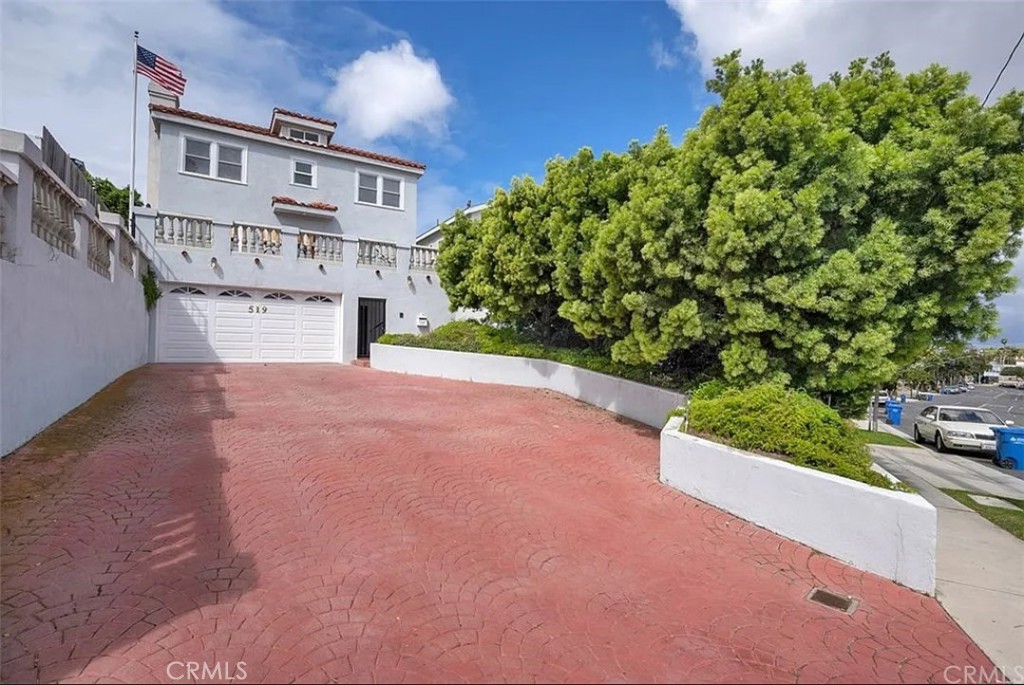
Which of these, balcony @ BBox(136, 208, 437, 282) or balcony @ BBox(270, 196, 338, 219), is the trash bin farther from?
balcony @ BBox(270, 196, 338, 219)

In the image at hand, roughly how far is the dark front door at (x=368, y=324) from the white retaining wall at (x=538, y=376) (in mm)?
1772

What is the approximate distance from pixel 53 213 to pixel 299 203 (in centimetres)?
1368

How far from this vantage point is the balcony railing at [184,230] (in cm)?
1452

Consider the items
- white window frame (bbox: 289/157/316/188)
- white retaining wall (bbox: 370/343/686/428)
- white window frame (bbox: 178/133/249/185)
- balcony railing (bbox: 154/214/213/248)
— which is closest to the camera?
white retaining wall (bbox: 370/343/686/428)

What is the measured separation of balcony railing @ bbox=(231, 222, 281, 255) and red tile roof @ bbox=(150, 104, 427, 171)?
194 inches

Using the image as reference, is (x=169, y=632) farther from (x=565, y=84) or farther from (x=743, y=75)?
(x=565, y=84)

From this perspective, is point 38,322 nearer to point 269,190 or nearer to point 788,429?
Result: point 788,429

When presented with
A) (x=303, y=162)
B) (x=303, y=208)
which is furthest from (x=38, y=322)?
(x=303, y=162)

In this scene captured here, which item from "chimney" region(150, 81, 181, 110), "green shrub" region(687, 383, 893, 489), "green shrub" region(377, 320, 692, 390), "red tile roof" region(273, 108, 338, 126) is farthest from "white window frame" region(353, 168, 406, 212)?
"green shrub" region(687, 383, 893, 489)

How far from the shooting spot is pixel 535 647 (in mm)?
2752

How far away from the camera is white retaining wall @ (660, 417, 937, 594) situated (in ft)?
12.4

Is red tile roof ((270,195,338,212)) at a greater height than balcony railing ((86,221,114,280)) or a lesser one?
greater

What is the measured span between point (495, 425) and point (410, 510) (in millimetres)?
3900

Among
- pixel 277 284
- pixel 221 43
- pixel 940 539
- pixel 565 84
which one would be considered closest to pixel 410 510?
pixel 940 539
